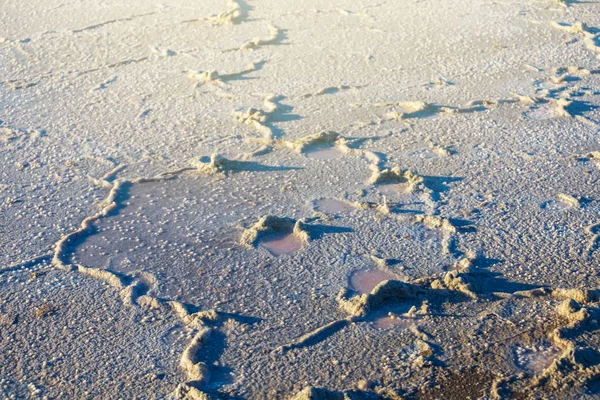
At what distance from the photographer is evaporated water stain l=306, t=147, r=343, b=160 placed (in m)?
4.12

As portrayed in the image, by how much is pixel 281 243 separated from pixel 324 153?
95cm

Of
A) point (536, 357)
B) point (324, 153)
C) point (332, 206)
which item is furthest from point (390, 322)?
point (324, 153)

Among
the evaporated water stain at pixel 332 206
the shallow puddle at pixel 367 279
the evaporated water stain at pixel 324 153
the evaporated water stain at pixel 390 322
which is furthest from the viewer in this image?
the evaporated water stain at pixel 324 153

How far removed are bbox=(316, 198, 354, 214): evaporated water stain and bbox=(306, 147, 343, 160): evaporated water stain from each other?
0.48m

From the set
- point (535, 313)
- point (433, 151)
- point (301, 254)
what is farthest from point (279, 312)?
point (433, 151)

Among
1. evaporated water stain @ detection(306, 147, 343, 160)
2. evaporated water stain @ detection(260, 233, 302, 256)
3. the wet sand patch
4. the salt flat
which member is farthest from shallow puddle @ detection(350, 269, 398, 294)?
evaporated water stain @ detection(306, 147, 343, 160)

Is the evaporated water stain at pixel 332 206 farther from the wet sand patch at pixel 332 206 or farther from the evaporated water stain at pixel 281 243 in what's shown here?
the evaporated water stain at pixel 281 243

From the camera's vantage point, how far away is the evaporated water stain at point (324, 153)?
412 centimetres

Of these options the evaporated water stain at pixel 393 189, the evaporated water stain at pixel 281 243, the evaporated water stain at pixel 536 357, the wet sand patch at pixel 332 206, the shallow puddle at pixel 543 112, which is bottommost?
the evaporated water stain at pixel 281 243

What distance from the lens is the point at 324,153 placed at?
13.7ft

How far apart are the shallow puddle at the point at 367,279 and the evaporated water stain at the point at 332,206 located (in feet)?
1.70

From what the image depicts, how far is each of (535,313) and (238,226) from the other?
138 cm

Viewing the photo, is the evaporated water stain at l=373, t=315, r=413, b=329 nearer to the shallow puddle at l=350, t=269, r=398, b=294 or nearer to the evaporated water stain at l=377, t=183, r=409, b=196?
the shallow puddle at l=350, t=269, r=398, b=294

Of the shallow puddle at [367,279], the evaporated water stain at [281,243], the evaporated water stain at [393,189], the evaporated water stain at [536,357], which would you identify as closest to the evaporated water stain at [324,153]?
the evaporated water stain at [393,189]
